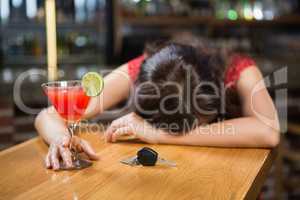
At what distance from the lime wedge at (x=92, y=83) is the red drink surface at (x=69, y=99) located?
0.07 feet

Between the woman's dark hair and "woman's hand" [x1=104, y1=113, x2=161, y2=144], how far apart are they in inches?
1.8

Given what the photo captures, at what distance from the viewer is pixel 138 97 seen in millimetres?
1776

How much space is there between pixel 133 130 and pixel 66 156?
0.37 m

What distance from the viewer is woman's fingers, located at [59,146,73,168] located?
1.33m

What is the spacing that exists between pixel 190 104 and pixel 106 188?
2.02 feet

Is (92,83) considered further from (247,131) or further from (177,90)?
(247,131)

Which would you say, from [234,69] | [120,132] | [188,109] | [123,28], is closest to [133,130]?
[120,132]

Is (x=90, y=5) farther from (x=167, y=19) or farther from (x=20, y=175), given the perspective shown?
(x=20, y=175)

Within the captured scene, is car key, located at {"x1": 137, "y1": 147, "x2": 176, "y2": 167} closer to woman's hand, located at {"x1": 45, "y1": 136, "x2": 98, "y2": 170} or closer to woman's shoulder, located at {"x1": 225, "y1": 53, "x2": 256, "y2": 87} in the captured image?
woman's hand, located at {"x1": 45, "y1": 136, "x2": 98, "y2": 170}

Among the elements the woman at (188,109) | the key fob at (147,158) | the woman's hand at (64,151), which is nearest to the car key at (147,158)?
the key fob at (147,158)

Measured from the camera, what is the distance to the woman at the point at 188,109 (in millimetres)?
1606

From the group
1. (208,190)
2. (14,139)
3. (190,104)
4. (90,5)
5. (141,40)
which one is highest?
(90,5)

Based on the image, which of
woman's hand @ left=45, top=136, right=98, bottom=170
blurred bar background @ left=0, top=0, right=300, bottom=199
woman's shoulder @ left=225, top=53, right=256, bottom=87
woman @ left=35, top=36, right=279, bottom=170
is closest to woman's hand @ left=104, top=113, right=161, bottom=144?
woman @ left=35, top=36, right=279, bottom=170

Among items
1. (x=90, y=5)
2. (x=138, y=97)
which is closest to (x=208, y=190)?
(x=138, y=97)
